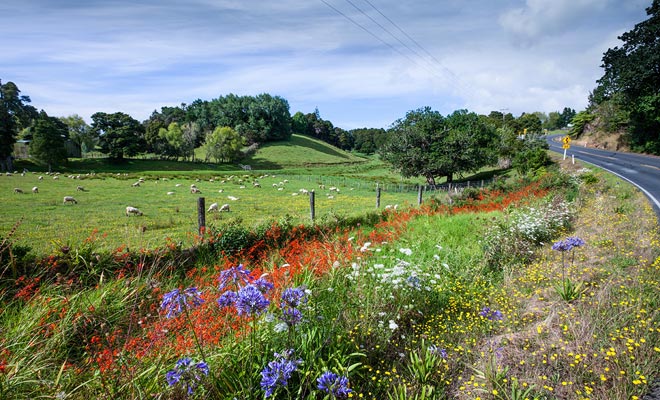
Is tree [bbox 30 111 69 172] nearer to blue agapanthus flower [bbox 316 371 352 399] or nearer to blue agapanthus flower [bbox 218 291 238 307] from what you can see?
blue agapanthus flower [bbox 218 291 238 307]

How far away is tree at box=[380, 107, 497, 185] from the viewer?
3547cm

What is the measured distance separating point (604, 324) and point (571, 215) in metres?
8.89

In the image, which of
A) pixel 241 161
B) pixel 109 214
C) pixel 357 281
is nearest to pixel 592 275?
pixel 357 281

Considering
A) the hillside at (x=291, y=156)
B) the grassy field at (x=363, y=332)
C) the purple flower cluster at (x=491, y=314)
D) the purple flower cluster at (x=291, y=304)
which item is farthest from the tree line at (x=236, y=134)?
the purple flower cluster at (x=291, y=304)

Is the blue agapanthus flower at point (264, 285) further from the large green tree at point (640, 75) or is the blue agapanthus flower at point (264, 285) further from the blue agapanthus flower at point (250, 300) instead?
the large green tree at point (640, 75)

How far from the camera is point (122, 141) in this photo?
57562 mm

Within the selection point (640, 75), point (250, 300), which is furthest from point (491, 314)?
point (640, 75)

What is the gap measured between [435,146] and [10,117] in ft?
199

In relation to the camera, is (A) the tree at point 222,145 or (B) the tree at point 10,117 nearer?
(B) the tree at point 10,117

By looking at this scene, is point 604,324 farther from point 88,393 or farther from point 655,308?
point 88,393

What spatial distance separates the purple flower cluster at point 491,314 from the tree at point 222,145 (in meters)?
70.8

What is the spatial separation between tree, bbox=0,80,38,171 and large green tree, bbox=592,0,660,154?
75.1m

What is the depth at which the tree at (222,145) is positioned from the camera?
69438mm

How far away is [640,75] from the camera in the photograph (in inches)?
1187
